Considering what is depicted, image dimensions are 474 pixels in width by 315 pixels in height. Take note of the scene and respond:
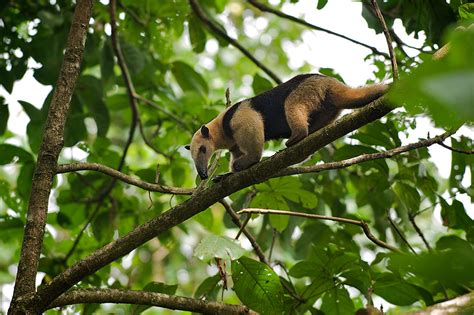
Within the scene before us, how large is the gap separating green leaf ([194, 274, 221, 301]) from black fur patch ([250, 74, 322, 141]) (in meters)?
1.49

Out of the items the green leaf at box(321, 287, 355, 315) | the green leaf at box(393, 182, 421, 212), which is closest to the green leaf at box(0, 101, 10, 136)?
the green leaf at box(321, 287, 355, 315)

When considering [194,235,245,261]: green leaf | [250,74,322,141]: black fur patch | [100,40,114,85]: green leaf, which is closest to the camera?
[194,235,245,261]: green leaf

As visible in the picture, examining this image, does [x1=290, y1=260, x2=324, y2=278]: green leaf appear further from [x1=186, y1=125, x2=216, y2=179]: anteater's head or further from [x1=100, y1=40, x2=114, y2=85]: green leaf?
[x1=100, y1=40, x2=114, y2=85]: green leaf

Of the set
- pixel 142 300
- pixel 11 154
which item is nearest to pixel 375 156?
pixel 142 300

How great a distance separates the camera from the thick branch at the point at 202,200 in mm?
2996

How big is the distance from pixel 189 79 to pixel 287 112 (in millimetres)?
2312

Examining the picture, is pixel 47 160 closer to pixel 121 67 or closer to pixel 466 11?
pixel 466 11

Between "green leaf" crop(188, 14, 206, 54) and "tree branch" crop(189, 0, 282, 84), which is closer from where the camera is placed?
"tree branch" crop(189, 0, 282, 84)

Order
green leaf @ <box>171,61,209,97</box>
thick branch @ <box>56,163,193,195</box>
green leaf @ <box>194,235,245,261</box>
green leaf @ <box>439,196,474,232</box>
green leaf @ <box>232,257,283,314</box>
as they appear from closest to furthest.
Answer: green leaf @ <box>194,235,245,261</box> < thick branch @ <box>56,163,193,195</box> < green leaf @ <box>232,257,283,314</box> < green leaf @ <box>439,196,474,232</box> < green leaf @ <box>171,61,209,97</box>

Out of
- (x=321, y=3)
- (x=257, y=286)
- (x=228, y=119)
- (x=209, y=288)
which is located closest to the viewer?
(x=257, y=286)

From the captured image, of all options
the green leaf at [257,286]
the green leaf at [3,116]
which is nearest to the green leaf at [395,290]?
the green leaf at [257,286]

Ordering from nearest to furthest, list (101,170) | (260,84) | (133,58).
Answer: (101,170)
(260,84)
(133,58)

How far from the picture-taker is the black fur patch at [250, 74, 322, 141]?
16.5 feet

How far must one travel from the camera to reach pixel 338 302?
432 cm
